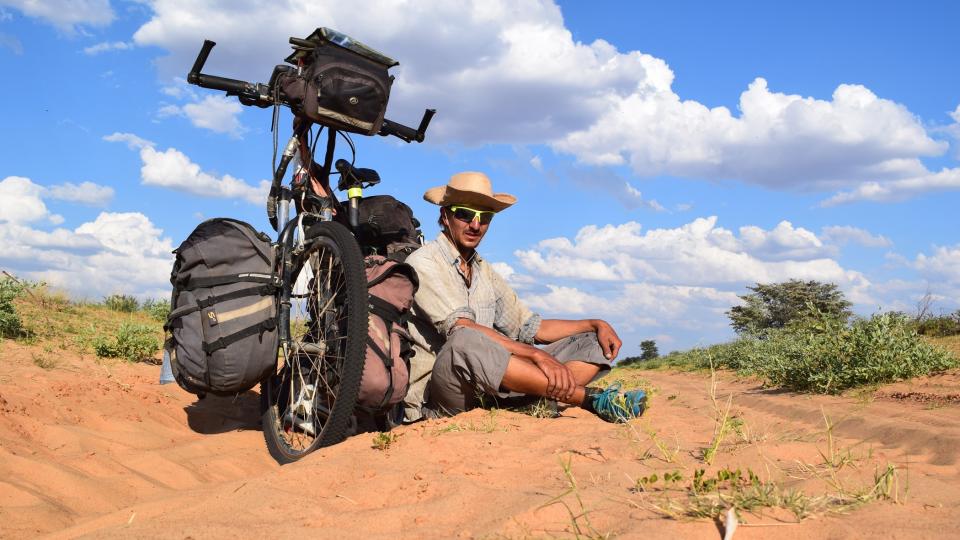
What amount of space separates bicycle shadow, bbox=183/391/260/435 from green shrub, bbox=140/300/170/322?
659 cm

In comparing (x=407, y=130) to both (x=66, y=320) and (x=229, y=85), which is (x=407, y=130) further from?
(x=66, y=320)

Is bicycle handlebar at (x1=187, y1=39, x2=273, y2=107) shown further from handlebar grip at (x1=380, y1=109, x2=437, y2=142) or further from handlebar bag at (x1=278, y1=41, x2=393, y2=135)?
handlebar grip at (x1=380, y1=109, x2=437, y2=142)

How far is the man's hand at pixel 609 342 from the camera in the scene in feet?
15.7

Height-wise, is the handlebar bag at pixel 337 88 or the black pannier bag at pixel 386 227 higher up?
the handlebar bag at pixel 337 88

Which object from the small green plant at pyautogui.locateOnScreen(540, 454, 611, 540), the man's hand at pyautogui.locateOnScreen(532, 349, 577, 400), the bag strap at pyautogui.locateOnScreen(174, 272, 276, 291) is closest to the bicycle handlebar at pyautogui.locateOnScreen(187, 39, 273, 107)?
the bag strap at pyautogui.locateOnScreen(174, 272, 276, 291)

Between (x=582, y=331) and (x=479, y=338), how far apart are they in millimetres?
1198

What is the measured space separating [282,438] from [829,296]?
73.9 feet

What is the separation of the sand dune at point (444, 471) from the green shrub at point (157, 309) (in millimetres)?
6732

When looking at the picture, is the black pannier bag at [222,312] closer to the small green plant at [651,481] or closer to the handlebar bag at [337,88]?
the handlebar bag at [337,88]

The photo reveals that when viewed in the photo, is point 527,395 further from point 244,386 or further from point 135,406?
point 135,406

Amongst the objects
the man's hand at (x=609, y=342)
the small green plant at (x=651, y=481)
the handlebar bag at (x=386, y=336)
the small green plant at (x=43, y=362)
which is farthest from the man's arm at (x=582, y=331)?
the small green plant at (x=43, y=362)

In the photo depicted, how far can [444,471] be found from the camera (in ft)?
9.32

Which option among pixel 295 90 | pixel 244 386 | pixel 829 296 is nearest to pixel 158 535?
pixel 244 386

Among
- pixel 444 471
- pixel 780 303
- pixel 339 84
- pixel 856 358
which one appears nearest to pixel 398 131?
pixel 339 84
